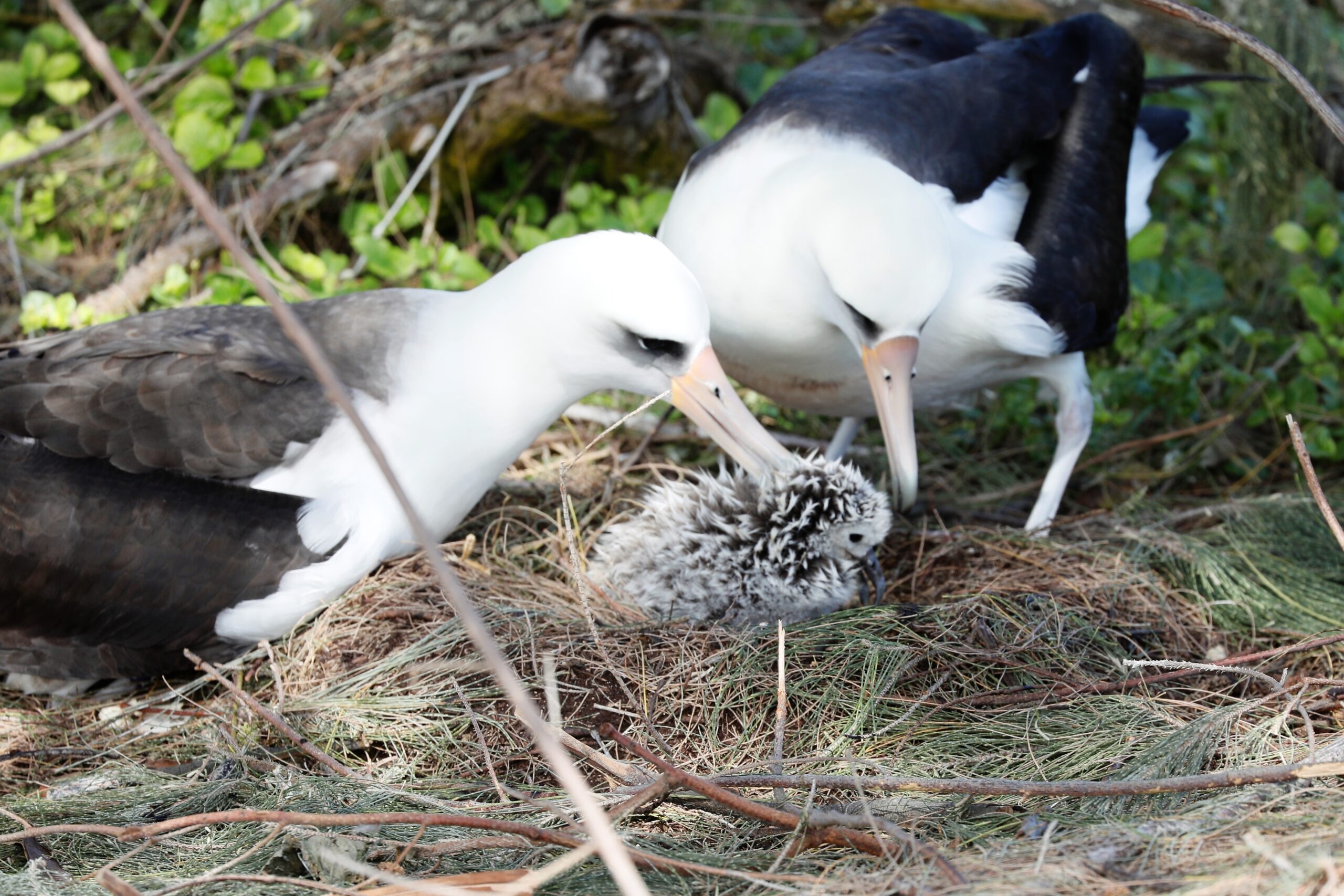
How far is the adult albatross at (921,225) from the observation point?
340 centimetres

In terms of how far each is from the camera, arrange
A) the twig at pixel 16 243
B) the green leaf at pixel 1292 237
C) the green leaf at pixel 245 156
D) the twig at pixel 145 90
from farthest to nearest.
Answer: the green leaf at pixel 245 156 < the twig at pixel 16 243 < the green leaf at pixel 1292 237 < the twig at pixel 145 90

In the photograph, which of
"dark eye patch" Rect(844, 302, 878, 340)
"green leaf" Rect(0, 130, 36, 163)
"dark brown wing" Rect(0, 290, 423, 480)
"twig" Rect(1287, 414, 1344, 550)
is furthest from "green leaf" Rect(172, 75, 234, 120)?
"twig" Rect(1287, 414, 1344, 550)

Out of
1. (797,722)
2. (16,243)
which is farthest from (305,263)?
(797,722)

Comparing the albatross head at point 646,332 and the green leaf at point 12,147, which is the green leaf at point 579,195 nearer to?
the albatross head at point 646,332

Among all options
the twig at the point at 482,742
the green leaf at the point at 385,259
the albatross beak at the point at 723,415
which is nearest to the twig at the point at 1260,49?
the albatross beak at the point at 723,415

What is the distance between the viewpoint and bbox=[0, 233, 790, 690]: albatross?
313cm

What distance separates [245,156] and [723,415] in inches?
114

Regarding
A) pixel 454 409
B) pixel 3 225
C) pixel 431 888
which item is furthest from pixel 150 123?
pixel 3 225

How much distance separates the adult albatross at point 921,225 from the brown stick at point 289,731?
1705mm

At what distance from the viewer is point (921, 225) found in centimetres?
332

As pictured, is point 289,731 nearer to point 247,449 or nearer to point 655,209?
point 247,449

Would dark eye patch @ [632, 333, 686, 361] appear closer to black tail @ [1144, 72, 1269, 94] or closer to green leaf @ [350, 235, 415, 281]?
green leaf @ [350, 235, 415, 281]

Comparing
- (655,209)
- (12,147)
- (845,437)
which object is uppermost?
(12,147)

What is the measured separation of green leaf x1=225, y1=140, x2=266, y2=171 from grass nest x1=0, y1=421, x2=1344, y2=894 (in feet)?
6.96
